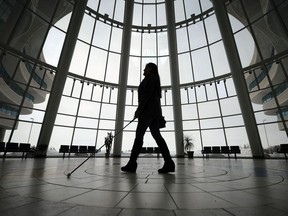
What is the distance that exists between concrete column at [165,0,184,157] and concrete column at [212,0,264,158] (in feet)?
13.2

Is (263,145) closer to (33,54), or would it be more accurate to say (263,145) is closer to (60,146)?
(60,146)

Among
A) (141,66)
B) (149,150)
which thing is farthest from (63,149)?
(141,66)

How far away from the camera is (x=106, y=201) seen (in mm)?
1306

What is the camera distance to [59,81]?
1103 centimetres

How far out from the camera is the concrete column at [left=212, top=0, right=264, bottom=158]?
10875 millimetres

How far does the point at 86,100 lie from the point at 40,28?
5.69 metres

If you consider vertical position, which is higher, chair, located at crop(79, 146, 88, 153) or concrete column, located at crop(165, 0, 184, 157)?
concrete column, located at crop(165, 0, 184, 157)

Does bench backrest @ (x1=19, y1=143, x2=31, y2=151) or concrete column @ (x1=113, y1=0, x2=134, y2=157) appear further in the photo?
concrete column @ (x1=113, y1=0, x2=134, y2=157)

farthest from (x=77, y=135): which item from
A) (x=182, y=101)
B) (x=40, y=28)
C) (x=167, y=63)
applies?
(x=167, y=63)

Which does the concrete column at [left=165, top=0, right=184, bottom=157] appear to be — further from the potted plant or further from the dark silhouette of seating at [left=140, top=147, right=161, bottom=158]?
the dark silhouette of seating at [left=140, top=147, right=161, bottom=158]

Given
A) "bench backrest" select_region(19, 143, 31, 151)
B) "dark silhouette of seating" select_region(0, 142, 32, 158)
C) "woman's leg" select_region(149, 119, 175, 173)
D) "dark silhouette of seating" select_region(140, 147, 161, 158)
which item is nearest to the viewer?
"woman's leg" select_region(149, 119, 175, 173)

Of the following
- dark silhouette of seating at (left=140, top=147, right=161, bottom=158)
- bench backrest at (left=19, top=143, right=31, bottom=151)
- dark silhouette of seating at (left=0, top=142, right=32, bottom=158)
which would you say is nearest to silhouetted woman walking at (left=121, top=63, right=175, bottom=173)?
dark silhouette of seating at (left=0, top=142, right=32, bottom=158)

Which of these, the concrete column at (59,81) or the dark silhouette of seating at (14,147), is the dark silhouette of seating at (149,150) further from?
the dark silhouette of seating at (14,147)

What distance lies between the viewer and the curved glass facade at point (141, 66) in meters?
10.3
